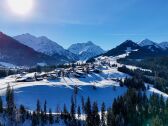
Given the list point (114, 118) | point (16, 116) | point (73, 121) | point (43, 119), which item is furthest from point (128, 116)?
point (16, 116)

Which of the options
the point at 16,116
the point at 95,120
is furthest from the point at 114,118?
the point at 16,116

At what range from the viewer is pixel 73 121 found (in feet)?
585

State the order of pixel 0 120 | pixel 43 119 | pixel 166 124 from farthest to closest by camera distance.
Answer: pixel 166 124 → pixel 43 119 → pixel 0 120

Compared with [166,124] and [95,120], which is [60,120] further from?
[166,124]

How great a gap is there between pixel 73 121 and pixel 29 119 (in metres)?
25.3

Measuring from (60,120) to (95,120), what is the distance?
2079 cm

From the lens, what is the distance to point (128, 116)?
193000mm

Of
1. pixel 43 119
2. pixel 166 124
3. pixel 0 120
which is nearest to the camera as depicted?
pixel 0 120

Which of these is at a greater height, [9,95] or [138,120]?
[9,95]

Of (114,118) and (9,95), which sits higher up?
(9,95)

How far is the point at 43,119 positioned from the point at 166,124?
74.8m

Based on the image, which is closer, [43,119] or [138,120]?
[43,119]

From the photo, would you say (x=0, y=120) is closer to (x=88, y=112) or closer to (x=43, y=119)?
(x=43, y=119)

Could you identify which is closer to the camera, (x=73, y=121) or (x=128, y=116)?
(x=73, y=121)
